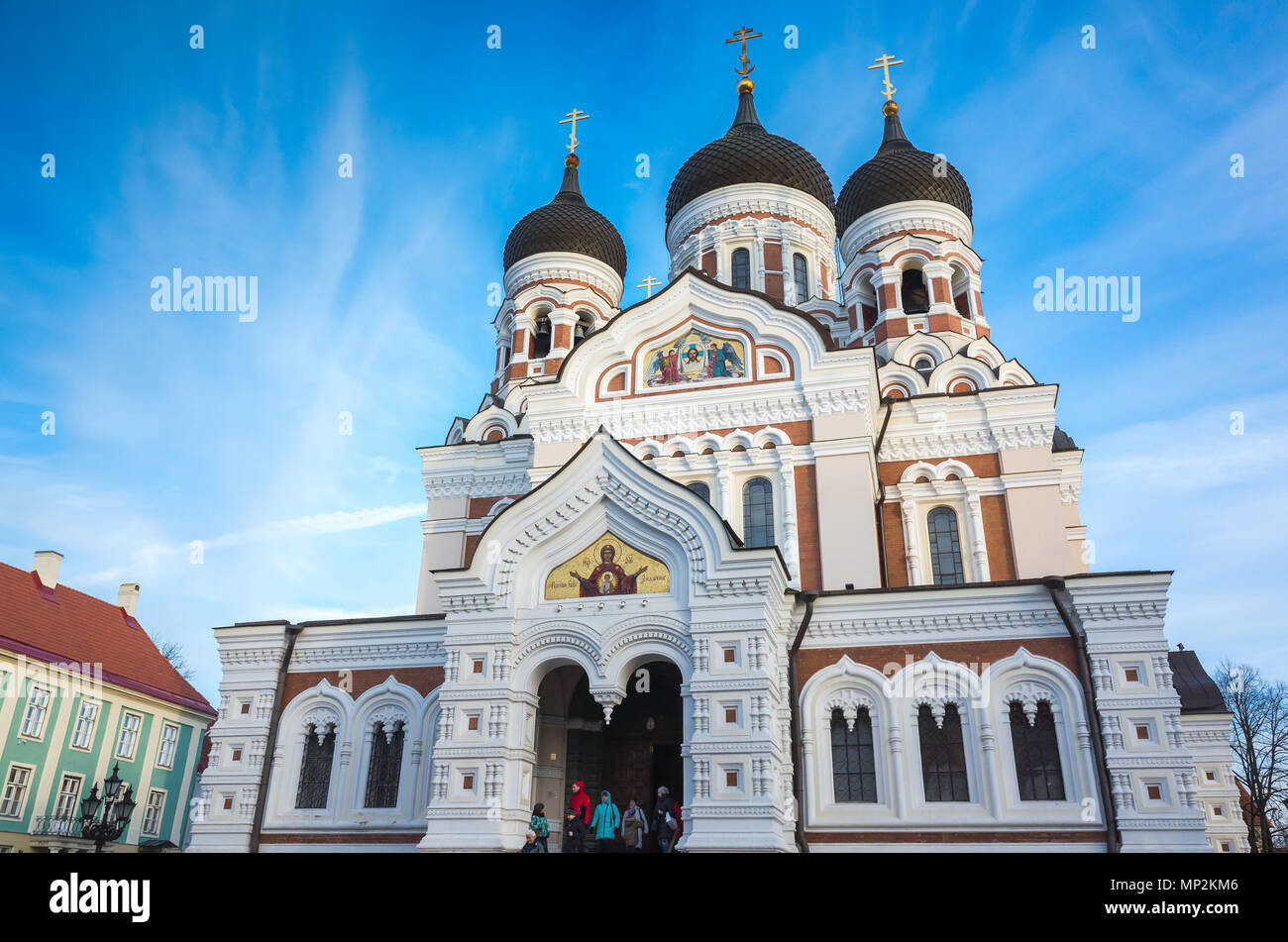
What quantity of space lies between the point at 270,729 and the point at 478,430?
9426 mm

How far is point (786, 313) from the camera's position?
1672cm

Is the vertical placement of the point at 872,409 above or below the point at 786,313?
below

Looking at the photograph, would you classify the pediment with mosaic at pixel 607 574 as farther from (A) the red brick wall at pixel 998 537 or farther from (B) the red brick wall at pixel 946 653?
(A) the red brick wall at pixel 998 537

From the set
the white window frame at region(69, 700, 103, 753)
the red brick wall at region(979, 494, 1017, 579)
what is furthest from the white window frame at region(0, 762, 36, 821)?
the red brick wall at region(979, 494, 1017, 579)

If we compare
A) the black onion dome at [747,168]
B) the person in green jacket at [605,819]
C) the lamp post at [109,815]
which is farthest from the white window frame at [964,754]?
the black onion dome at [747,168]

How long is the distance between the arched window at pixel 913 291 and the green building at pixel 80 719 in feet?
68.7

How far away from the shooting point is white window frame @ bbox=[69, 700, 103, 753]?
22.6 meters

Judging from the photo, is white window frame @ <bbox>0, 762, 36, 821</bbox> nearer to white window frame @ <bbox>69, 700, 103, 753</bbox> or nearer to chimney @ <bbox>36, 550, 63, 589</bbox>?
white window frame @ <bbox>69, 700, 103, 753</bbox>

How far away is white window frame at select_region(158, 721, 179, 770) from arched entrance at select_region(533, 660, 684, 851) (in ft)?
55.8

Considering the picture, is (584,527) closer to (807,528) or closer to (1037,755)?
(807,528)

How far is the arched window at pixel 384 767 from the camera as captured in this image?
1340 cm
